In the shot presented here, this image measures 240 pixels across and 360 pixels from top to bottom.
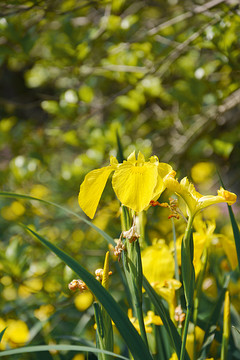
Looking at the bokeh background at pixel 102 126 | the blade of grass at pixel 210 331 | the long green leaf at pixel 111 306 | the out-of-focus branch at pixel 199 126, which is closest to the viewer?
the long green leaf at pixel 111 306

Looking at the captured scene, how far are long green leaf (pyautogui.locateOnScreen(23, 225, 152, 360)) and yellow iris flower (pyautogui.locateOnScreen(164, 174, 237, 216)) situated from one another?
6.1 inches

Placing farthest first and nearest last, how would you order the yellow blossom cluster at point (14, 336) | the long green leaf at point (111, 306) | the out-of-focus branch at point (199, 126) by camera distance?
the out-of-focus branch at point (199, 126), the yellow blossom cluster at point (14, 336), the long green leaf at point (111, 306)

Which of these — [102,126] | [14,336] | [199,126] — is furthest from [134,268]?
[102,126]

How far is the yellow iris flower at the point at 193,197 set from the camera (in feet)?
1.63

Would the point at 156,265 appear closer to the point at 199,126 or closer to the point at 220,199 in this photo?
the point at 220,199

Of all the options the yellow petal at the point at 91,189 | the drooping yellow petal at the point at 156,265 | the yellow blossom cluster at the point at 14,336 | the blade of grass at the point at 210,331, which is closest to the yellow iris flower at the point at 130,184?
the yellow petal at the point at 91,189

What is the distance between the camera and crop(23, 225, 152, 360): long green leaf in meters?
0.46

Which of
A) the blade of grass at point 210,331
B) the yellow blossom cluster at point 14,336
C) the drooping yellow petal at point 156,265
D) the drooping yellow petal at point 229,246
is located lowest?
the yellow blossom cluster at point 14,336

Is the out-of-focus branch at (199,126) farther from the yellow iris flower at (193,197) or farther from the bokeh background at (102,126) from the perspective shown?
the yellow iris flower at (193,197)

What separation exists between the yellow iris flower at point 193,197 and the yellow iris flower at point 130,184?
12 millimetres

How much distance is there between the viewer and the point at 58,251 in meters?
0.47

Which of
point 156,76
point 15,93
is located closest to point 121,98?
point 156,76

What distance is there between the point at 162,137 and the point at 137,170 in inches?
46.9

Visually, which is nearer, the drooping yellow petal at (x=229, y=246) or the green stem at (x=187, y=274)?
the green stem at (x=187, y=274)
